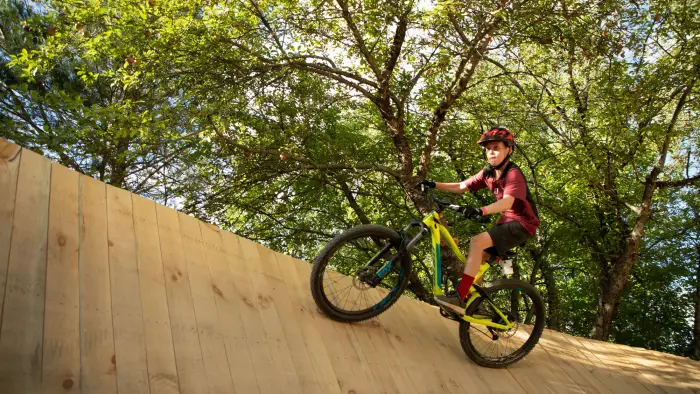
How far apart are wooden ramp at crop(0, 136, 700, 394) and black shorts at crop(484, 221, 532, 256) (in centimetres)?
101

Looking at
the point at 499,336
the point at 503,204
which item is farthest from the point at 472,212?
the point at 499,336

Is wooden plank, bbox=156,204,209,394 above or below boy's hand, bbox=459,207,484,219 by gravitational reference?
below

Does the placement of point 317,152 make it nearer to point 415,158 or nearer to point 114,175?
point 415,158

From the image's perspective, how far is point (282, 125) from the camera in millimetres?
9094

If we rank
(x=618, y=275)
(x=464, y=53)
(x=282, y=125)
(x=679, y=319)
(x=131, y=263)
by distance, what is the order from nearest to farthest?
(x=131, y=263) → (x=464, y=53) → (x=282, y=125) → (x=618, y=275) → (x=679, y=319)

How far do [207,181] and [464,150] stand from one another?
468cm

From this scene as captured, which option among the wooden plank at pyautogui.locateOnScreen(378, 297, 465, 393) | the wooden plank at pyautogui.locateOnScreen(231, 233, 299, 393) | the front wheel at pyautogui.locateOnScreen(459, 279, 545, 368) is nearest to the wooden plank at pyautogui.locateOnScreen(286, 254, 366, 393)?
the wooden plank at pyautogui.locateOnScreen(231, 233, 299, 393)

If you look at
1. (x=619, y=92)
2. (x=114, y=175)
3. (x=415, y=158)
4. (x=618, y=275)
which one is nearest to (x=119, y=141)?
(x=114, y=175)

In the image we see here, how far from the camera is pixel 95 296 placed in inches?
96.2

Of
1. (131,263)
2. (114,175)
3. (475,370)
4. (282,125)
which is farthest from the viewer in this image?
(282,125)

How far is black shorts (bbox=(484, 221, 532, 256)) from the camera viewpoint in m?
3.76

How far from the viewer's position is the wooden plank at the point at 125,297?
2297mm

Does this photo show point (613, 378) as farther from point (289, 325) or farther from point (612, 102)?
point (612, 102)

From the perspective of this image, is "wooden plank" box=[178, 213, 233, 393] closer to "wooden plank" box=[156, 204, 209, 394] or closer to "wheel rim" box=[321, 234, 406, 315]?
"wooden plank" box=[156, 204, 209, 394]
